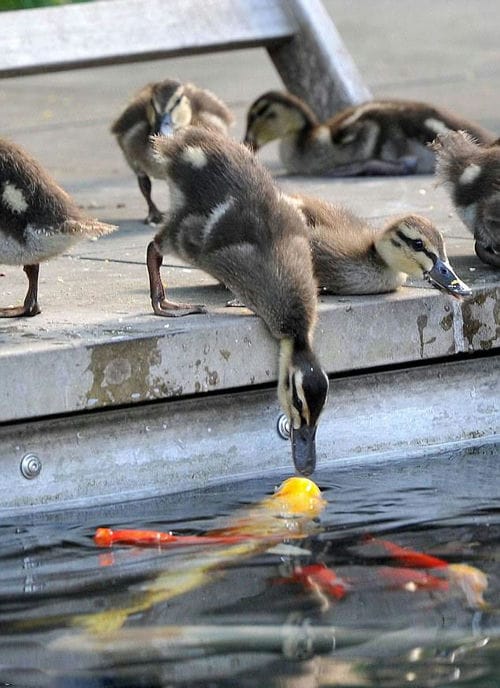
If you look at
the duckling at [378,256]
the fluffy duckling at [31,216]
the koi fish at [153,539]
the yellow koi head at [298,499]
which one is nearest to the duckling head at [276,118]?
the duckling at [378,256]

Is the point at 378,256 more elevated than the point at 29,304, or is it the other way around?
the point at 29,304

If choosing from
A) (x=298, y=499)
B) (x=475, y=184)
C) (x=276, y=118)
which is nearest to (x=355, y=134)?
(x=276, y=118)

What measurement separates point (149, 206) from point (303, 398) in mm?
2763

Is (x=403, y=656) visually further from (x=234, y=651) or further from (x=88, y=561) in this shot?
(x=88, y=561)

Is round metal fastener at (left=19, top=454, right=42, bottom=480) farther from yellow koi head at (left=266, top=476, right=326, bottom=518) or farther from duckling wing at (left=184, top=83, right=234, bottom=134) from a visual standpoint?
duckling wing at (left=184, top=83, right=234, bottom=134)

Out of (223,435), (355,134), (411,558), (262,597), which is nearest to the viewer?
(262,597)

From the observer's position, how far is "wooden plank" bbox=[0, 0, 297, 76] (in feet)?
28.8

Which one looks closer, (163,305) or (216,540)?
(216,540)

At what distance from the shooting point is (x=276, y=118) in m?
9.30

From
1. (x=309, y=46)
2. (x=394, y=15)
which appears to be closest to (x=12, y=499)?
(x=309, y=46)

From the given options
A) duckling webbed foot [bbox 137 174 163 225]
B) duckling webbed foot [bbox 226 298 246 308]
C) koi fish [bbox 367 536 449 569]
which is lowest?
koi fish [bbox 367 536 449 569]

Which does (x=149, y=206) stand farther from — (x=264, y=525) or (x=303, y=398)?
(x=264, y=525)

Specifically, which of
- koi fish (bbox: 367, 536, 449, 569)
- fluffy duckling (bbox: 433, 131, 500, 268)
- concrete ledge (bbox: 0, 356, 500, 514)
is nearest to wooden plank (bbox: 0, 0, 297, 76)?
fluffy duckling (bbox: 433, 131, 500, 268)

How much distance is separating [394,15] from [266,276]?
375 inches
